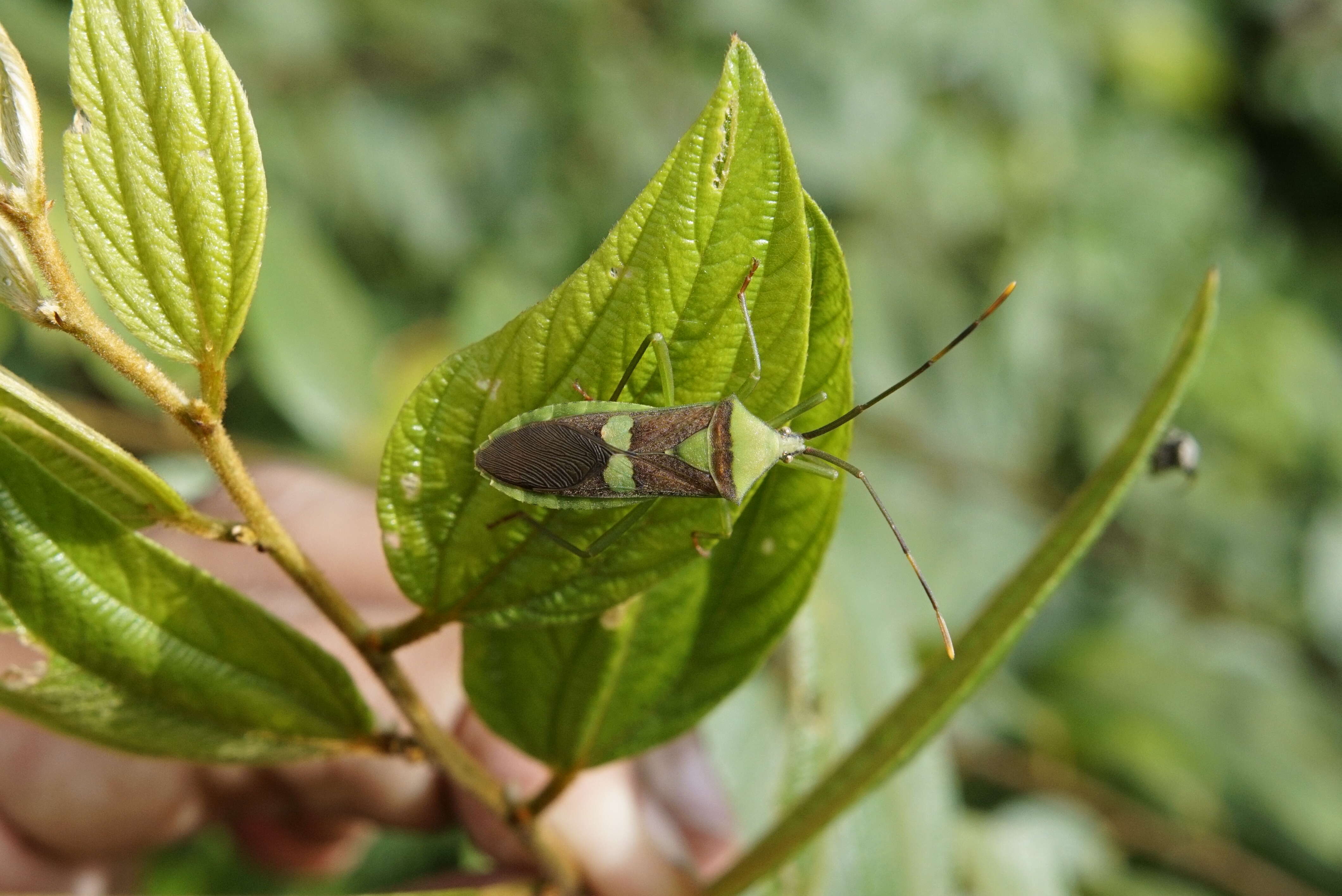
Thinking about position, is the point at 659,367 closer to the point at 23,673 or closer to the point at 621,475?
the point at 621,475

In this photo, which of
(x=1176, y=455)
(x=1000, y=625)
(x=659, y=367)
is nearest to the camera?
(x=659, y=367)

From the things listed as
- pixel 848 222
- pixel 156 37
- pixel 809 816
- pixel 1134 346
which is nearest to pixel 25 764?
pixel 809 816

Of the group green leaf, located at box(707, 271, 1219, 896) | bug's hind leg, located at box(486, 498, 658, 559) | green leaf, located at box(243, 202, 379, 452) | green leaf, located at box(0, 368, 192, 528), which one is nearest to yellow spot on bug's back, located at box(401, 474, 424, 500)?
bug's hind leg, located at box(486, 498, 658, 559)

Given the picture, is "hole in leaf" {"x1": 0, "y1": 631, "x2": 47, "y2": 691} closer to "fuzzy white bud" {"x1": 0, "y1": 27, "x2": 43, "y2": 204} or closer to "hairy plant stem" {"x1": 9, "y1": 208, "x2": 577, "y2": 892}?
"hairy plant stem" {"x1": 9, "y1": 208, "x2": 577, "y2": 892}

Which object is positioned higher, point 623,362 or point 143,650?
point 623,362

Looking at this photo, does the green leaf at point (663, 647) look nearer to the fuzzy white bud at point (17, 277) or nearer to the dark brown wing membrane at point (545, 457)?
the dark brown wing membrane at point (545, 457)

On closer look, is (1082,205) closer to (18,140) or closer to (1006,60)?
(1006,60)

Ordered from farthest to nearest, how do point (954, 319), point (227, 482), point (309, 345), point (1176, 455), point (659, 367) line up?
1. point (954, 319)
2. point (309, 345)
3. point (1176, 455)
4. point (659, 367)
5. point (227, 482)

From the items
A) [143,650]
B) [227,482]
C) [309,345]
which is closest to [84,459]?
[227,482]

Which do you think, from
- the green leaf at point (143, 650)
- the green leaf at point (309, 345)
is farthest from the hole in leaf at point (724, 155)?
the green leaf at point (309, 345)
